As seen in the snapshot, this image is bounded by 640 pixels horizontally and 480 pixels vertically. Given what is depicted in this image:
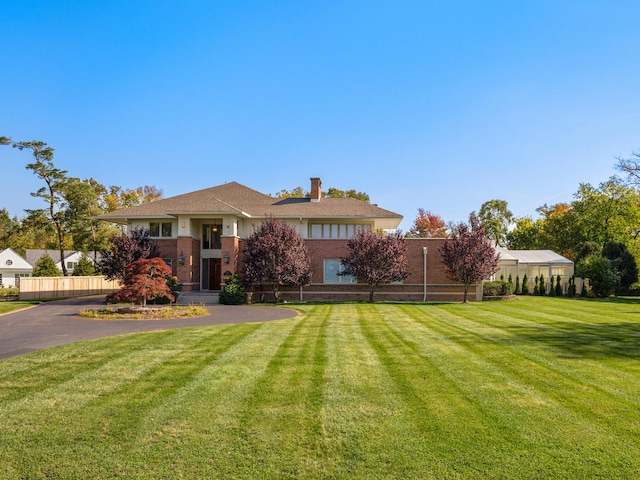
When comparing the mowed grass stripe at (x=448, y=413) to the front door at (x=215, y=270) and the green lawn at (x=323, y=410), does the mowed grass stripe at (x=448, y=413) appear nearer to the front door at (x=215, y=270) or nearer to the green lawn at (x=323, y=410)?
the green lawn at (x=323, y=410)

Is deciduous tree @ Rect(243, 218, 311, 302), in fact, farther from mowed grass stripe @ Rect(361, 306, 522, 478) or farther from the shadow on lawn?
mowed grass stripe @ Rect(361, 306, 522, 478)

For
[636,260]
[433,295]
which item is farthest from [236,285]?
[636,260]

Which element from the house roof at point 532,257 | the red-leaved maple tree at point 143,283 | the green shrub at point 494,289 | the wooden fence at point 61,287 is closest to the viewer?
the red-leaved maple tree at point 143,283

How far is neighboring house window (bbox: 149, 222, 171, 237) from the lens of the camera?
2912cm

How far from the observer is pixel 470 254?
24.4m

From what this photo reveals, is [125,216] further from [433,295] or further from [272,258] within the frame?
[433,295]

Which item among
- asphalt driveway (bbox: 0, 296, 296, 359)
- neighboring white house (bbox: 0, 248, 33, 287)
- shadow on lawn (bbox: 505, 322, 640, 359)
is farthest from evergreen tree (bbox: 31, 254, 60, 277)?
shadow on lawn (bbox: 505, 322, 640, 359)

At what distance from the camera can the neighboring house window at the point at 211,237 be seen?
95.6ft

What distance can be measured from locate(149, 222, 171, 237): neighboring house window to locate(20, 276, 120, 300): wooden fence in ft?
12.9

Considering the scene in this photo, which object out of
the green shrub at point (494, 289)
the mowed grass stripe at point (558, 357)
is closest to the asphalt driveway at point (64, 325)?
the mowed grass stripe at point (558, 357)

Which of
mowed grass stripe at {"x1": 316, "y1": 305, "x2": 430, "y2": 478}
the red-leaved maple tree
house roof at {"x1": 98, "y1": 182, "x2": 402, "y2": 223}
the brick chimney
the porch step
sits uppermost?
Answer: the brick chimney

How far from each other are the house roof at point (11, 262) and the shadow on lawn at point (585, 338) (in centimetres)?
5917

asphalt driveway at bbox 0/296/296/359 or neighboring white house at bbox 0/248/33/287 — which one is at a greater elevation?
neighboring white house at bbox 0/248/33/287

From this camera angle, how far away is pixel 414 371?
25.5ft
